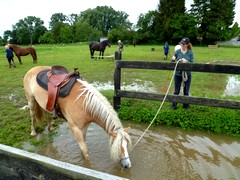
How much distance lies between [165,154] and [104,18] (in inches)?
3363

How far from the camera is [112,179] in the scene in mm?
1376

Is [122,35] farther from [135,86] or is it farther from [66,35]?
[135,86]

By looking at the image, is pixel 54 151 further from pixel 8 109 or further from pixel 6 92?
pixel 6 92

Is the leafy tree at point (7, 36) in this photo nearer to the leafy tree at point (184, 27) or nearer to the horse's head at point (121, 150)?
the leafy tree at point (184, 27)

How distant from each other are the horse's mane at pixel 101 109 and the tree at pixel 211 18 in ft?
166

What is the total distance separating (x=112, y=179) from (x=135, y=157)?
7.64ft

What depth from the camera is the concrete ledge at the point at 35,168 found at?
4.83 ft

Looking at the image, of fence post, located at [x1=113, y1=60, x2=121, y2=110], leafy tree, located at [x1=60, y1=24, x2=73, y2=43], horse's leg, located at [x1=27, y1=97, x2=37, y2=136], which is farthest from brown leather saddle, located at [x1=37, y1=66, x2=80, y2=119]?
leafy tree, located at [x1=60, y1=24, x2=73, y2=43]

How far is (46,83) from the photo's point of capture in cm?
381

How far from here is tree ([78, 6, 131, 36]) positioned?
81.6 meters

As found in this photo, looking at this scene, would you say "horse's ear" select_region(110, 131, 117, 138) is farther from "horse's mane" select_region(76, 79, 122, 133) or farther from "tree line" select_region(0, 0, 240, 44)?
"tree line" select_region(0, 0, 240, 44)

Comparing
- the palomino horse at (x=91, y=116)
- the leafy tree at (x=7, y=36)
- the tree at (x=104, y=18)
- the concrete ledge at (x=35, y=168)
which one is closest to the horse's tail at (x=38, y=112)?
the palomino horse at (x=91, y=116)

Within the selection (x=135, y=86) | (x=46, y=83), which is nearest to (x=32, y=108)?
(x=46, y=83)

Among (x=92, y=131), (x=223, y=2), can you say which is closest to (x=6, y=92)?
(x=92, y=131)
